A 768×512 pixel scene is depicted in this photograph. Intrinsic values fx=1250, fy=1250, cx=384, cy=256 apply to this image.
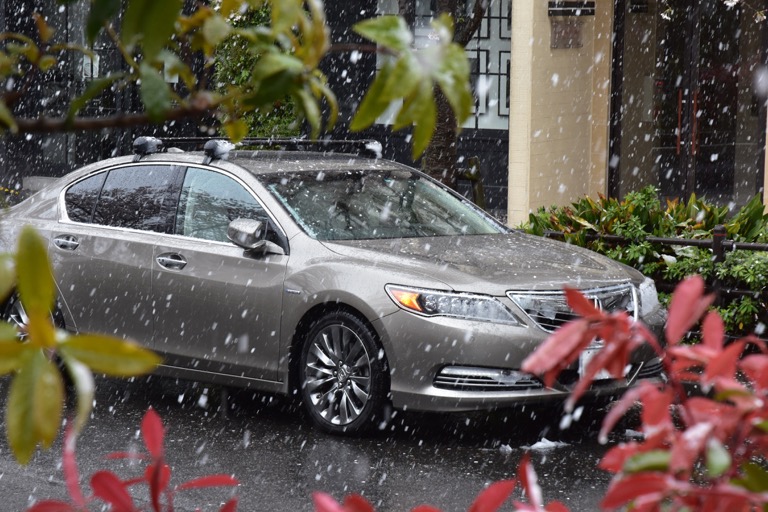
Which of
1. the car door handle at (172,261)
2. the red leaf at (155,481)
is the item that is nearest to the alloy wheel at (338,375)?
the car door handle at (172,261)

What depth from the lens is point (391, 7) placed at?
61.0 feet

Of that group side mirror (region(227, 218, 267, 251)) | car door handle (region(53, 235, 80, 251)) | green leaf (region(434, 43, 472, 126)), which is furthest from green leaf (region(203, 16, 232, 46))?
→ car door handle (region(53, 235, 80, 251))

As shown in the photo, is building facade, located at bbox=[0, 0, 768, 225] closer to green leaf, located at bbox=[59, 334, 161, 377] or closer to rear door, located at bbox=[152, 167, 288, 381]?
rear door, located at bbox=[152, 167, 288, 381]

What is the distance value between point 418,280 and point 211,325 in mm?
1408

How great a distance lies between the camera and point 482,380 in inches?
255

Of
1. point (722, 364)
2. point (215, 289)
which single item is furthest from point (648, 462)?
point (215, 289)

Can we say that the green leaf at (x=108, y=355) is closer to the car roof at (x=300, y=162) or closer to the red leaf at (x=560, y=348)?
the red leaf at (x=560, y=348)

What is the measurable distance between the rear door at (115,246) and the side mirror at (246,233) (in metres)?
0.80

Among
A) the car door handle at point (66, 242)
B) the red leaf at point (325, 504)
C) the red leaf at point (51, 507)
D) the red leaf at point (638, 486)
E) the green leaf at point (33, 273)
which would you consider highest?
the green leaf at point (33, 273)

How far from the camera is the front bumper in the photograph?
21.0 feet

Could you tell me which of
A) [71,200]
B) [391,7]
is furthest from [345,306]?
[391,7]

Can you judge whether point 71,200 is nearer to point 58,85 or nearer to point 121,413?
point 121,413

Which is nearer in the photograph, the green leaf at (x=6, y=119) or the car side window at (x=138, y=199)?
the green leaf at (x=6, y=119)

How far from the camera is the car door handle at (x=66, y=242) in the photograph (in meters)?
8.09
